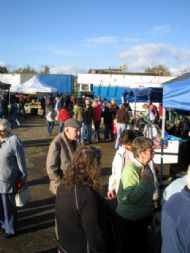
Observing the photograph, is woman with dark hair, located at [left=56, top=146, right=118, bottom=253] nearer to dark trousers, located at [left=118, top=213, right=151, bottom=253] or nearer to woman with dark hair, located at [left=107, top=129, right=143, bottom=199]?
dark trousers, located at [left=118, top=213, right=151, bottom=253]

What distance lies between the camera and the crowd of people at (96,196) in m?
2.54

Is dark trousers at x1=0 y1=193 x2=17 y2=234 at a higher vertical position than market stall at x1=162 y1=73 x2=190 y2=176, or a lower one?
lower

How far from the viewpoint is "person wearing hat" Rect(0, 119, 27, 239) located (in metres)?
5.27

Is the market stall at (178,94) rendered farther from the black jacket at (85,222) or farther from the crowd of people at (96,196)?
the black jacket at (85,222)

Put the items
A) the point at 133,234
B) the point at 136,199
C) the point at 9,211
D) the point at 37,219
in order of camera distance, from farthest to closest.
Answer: the point at 37,219, the point at 9,211, the point at 133,234, the point at 136,199

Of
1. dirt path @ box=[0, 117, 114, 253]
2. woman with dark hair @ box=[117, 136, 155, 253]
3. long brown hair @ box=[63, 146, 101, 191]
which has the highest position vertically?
long brown hair @ box=[63, 146, 101, 191]

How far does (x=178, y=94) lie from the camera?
6.40 m

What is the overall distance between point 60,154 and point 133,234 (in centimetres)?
131

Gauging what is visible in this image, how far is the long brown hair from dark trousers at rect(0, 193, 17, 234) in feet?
9.07

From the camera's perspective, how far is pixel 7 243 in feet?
17.6

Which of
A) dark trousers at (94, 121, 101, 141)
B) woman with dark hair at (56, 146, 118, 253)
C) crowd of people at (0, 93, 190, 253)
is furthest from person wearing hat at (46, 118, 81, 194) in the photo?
dark trousers at (94, 121, 101, 141)

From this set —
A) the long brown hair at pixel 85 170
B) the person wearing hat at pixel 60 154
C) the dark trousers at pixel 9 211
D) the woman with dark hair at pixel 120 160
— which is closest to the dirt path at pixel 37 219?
the dark trousers at pixel 9 211

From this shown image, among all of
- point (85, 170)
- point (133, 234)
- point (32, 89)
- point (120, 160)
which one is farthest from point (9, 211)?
point (32, 89)

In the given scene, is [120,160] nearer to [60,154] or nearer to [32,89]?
[60,154]
